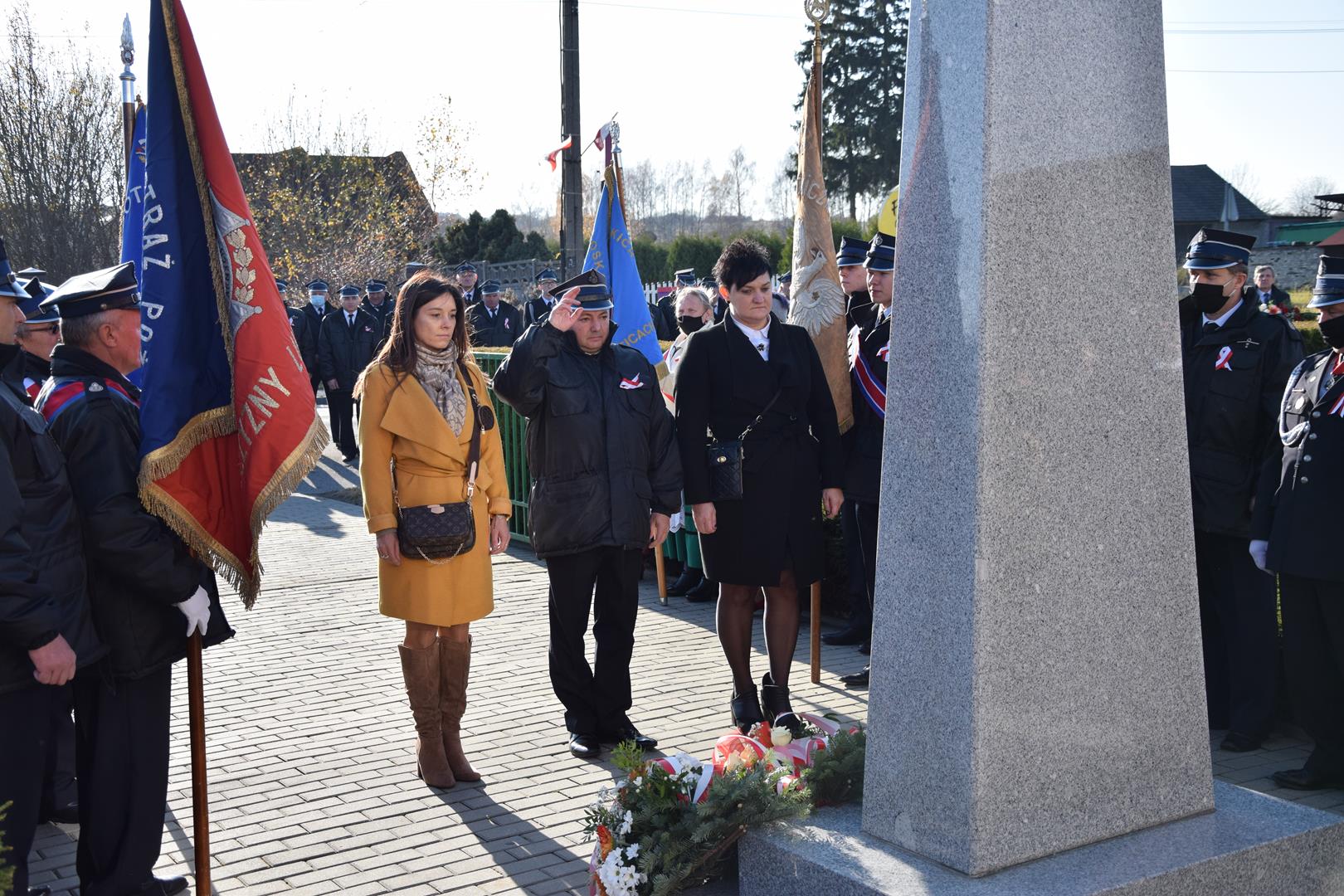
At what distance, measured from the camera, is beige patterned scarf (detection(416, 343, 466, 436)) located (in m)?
5.33

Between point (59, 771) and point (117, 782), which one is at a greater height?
point (117, 782)

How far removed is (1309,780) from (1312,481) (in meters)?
1.24

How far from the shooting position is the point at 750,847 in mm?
3652

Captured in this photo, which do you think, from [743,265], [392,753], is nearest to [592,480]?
[743,265]

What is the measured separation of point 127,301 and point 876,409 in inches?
161

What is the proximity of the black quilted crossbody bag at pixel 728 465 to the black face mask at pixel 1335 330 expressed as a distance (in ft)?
7.40

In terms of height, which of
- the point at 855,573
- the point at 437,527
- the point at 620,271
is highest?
the point at 620,271

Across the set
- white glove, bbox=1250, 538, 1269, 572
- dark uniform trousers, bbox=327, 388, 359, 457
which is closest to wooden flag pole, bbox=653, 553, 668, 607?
white glove, bbox=1250, 538, 1269, 572

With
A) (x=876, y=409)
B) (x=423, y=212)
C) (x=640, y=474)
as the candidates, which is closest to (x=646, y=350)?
(x=876, y=409)

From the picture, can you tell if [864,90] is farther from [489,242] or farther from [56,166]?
[56,166]

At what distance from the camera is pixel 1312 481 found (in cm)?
507

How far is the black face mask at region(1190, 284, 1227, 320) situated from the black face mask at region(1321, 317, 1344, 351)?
857mm

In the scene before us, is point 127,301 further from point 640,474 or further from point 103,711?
point 640,474

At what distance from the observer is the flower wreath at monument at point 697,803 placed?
3.67 m
